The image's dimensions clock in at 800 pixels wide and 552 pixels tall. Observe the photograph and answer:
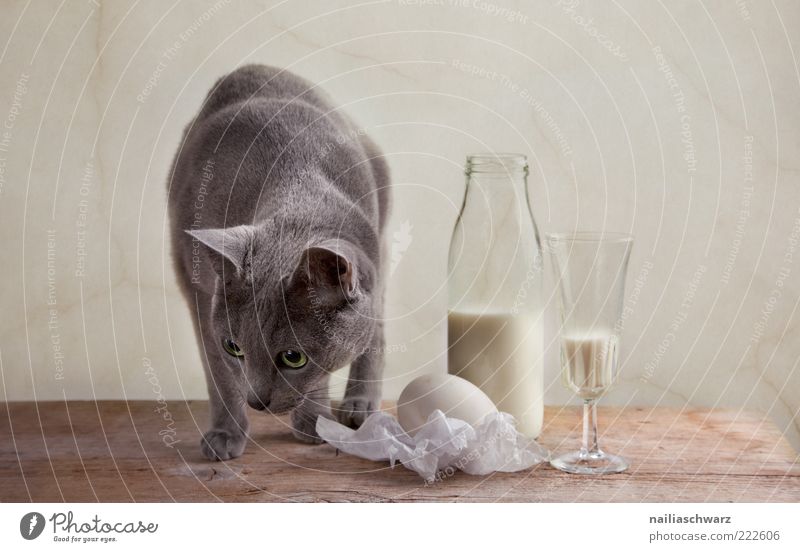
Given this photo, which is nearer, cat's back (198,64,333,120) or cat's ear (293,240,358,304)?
cat's ear (293,240,358,304)

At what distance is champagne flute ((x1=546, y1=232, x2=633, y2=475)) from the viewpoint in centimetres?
100

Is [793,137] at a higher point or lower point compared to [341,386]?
higher

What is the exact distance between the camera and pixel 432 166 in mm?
1312

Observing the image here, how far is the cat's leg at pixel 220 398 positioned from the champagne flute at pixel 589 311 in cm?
40

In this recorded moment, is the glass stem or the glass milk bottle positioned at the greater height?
the glass milk bottle

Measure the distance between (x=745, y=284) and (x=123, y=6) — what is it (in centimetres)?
101

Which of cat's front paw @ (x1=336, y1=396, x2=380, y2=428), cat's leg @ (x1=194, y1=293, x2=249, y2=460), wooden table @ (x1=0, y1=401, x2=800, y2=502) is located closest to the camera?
wooden table @ (x1=0, y1=401, x2=800, y2=502)

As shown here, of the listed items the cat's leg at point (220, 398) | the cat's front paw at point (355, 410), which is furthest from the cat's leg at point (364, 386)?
the cat's leg at point (220, 398)

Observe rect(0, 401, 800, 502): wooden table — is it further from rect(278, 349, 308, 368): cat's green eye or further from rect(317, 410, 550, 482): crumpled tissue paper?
rect(278, 349, 308, 368): cat's green eye

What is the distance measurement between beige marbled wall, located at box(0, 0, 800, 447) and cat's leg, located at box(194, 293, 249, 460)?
0.48 ft

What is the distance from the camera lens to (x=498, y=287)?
3.71ft

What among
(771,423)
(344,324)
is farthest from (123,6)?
(771,423)

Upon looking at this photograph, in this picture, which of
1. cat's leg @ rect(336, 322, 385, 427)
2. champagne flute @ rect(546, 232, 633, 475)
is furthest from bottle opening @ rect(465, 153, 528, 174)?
cat's leg @ rect(336, 322, 385, 427)

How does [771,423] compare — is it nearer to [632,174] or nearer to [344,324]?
Result: [632,174]
